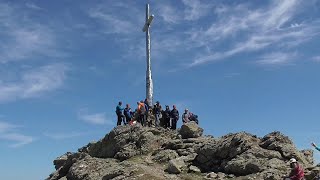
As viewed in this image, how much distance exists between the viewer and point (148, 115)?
40.9m

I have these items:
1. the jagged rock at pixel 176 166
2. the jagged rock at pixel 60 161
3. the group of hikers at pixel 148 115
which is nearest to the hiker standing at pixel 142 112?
the group of hikers at pixel 148 115

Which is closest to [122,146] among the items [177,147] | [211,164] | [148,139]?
[148,139]

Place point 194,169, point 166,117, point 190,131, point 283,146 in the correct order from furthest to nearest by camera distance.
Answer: point 166,117, point 190,131, point 283,146, point 194,169

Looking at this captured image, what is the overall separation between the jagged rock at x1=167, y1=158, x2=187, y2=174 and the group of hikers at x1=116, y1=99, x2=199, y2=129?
1012 centimetres

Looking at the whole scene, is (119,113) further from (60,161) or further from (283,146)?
(283,146)

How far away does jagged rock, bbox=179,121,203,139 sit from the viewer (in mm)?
36188

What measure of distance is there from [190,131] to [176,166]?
7.76m

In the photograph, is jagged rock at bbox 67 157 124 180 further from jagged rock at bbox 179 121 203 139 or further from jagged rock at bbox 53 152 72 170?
jagged rock at bbox 53 152 72 170

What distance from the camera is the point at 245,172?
90.0 feet

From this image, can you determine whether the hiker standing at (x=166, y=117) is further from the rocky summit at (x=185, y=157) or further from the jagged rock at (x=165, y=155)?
the jagged rock at (x=165, y=155)

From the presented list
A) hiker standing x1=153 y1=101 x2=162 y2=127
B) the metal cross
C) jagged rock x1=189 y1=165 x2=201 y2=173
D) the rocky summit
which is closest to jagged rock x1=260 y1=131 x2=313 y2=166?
the rocky summit

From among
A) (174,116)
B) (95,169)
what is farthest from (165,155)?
(174,116)

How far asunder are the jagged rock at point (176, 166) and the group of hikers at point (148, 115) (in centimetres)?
1012

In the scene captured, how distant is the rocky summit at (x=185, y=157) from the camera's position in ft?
89.9
